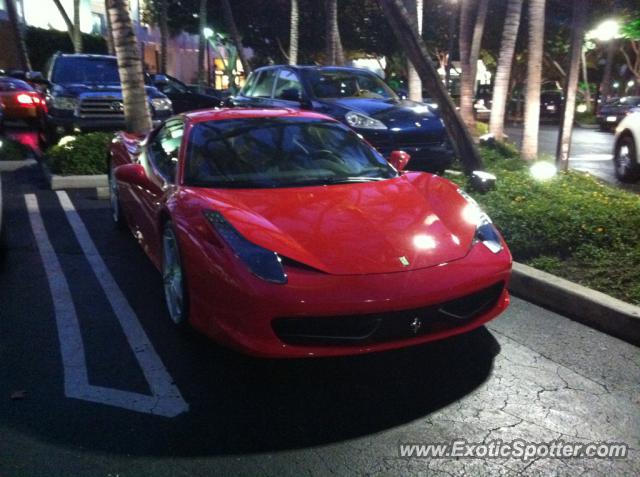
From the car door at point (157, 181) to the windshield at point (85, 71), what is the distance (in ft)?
27.1

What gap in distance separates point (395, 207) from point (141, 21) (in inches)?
1934

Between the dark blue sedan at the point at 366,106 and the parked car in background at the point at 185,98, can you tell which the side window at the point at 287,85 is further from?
the parked car in background at the point at 185,98

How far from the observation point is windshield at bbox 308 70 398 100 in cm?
1052

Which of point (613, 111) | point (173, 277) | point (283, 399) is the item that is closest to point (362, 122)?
point (173, 277)

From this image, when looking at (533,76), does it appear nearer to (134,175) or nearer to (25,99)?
(134,175)

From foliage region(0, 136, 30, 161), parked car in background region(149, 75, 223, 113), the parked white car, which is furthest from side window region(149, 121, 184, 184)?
parked car in background region(149, 75, 223, 113)

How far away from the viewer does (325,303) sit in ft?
11.0

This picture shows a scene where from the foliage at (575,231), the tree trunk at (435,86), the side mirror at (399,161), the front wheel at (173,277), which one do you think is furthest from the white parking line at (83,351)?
the tree trunk at (435,86)

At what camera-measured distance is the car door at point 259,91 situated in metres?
11.3

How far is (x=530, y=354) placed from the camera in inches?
161

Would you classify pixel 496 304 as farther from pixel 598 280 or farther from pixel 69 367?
pixel 69 367

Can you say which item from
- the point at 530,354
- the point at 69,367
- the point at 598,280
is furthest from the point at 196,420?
the point at 598,280

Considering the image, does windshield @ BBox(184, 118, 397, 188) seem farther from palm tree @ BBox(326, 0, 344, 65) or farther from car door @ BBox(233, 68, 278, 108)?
palm tree @ BBox(326, 0, 344, 65)

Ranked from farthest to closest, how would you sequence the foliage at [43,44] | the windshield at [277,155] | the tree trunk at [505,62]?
the foliage at [43,44] < the tree trunk at [505,62] < the windshield at [277,155]
